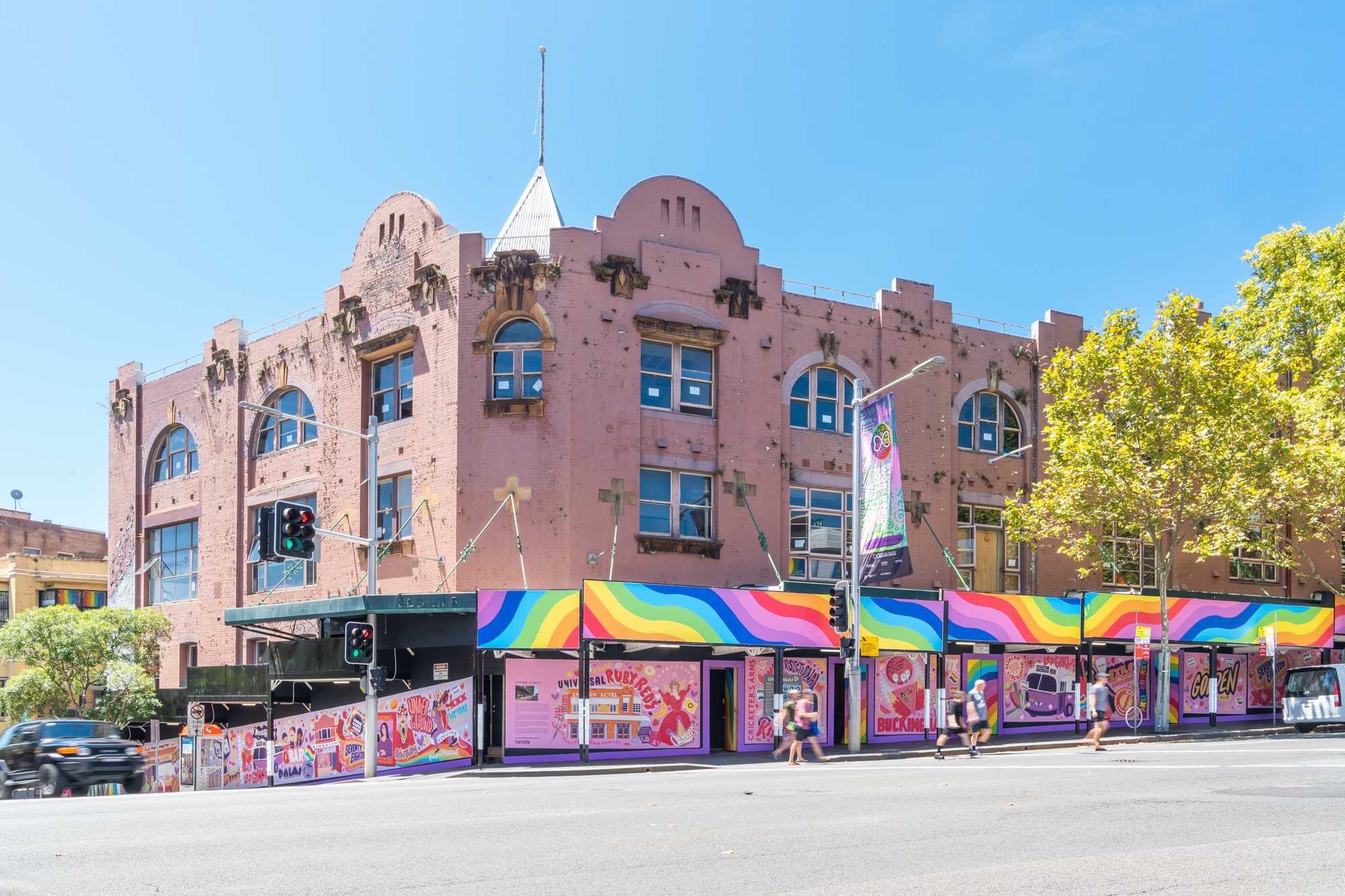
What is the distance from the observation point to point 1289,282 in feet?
126

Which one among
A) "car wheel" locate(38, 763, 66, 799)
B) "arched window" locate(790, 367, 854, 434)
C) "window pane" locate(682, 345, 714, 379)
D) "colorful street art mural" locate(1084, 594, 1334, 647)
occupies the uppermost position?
"window pane" locate(682, 345, 714, 379)

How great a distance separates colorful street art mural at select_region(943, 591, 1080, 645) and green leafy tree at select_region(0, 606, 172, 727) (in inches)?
903

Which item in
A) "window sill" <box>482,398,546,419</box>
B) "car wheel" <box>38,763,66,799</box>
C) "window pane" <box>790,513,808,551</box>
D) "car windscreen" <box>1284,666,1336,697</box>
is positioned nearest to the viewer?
"car wheel" <box>38,763,66,799</box>

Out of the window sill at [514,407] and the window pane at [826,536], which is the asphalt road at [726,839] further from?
the window pane at [826,536]

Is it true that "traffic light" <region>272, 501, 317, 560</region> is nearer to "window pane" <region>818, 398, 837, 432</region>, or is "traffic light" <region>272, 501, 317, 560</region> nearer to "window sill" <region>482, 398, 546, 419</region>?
"window sill" <region>482, 398, 546, 419</region>

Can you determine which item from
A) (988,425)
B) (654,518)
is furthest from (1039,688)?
(654,518)

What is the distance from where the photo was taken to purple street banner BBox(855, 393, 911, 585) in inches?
1032

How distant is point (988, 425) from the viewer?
33.7 m

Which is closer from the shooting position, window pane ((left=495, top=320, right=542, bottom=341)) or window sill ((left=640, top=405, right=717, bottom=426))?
window pane ((left=495, top=320, right=542, bottom=341))

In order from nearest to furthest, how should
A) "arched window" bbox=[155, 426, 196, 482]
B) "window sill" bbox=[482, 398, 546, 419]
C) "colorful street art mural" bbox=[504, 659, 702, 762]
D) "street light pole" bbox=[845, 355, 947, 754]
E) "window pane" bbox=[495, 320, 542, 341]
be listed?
"colorful street art mural" bbox=[504, 659, 702, 762] < "street light pole" bbox=[845, 355, 947, 754] < "window sill" bbox=[482, 398, 546, 419] < "window pane" bbox=[495, 320, 542, 341] < "arched window" bbox=[155, 426, 196, 482]

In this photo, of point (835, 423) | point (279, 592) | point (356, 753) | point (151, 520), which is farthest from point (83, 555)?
point (835, 423)

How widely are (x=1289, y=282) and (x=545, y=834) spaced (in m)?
36.1

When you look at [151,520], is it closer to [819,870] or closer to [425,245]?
[425,245]

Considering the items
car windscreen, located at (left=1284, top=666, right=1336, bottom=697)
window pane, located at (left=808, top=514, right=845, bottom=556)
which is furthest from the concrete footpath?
window pane, located at (left=808, top=514, right=845, bottom=556)
